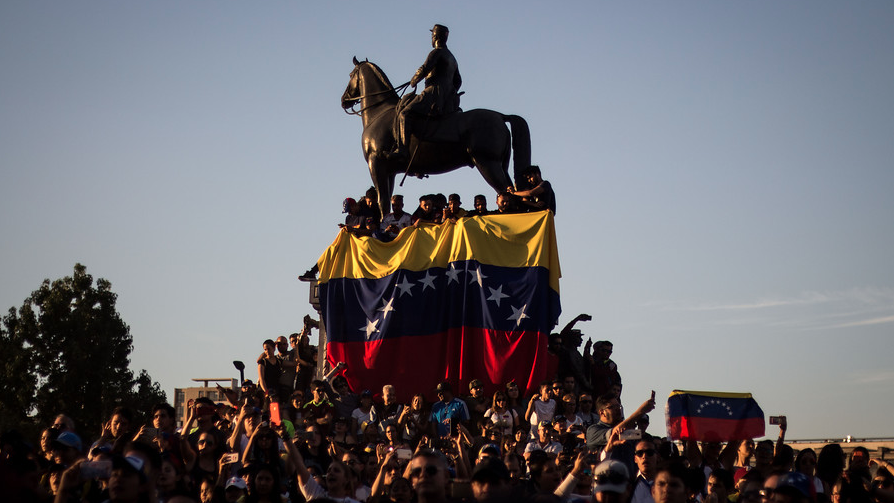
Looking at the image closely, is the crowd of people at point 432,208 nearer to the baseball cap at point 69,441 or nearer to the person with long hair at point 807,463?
the person with long hair at point 807,463

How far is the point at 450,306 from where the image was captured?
20672 mm

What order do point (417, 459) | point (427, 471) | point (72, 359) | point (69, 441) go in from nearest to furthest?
point (427, 471)
point (417, 459)
point (69, 441)
point (72, 359)

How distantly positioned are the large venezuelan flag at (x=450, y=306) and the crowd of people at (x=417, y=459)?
26.7 inches

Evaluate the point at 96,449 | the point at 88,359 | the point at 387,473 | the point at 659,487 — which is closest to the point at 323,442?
the point at 387,473

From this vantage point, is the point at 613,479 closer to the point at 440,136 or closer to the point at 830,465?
the point at 830,465

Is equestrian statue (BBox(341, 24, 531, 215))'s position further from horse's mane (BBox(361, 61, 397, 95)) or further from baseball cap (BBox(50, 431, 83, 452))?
baseball cap (BBox(50, 431, 83, 452))

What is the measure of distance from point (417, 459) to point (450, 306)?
12311 millimetres

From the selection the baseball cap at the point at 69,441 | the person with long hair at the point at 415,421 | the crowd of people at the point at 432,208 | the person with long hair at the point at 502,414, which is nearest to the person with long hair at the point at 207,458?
the baseball cap at the point at 69,441

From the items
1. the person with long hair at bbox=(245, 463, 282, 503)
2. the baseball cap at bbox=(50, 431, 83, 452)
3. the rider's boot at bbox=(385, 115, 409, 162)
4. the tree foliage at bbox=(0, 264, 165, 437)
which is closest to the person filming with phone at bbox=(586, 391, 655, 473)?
the person with long hair at bbox=(245, 463, 282, 503)

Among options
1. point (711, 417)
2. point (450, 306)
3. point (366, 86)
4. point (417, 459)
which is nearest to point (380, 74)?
point (366, 86)

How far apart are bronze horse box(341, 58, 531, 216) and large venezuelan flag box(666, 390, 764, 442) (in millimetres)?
7539

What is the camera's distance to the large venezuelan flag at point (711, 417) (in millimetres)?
14398

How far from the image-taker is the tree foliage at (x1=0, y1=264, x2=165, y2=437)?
120ft

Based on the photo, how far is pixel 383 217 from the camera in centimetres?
2238
